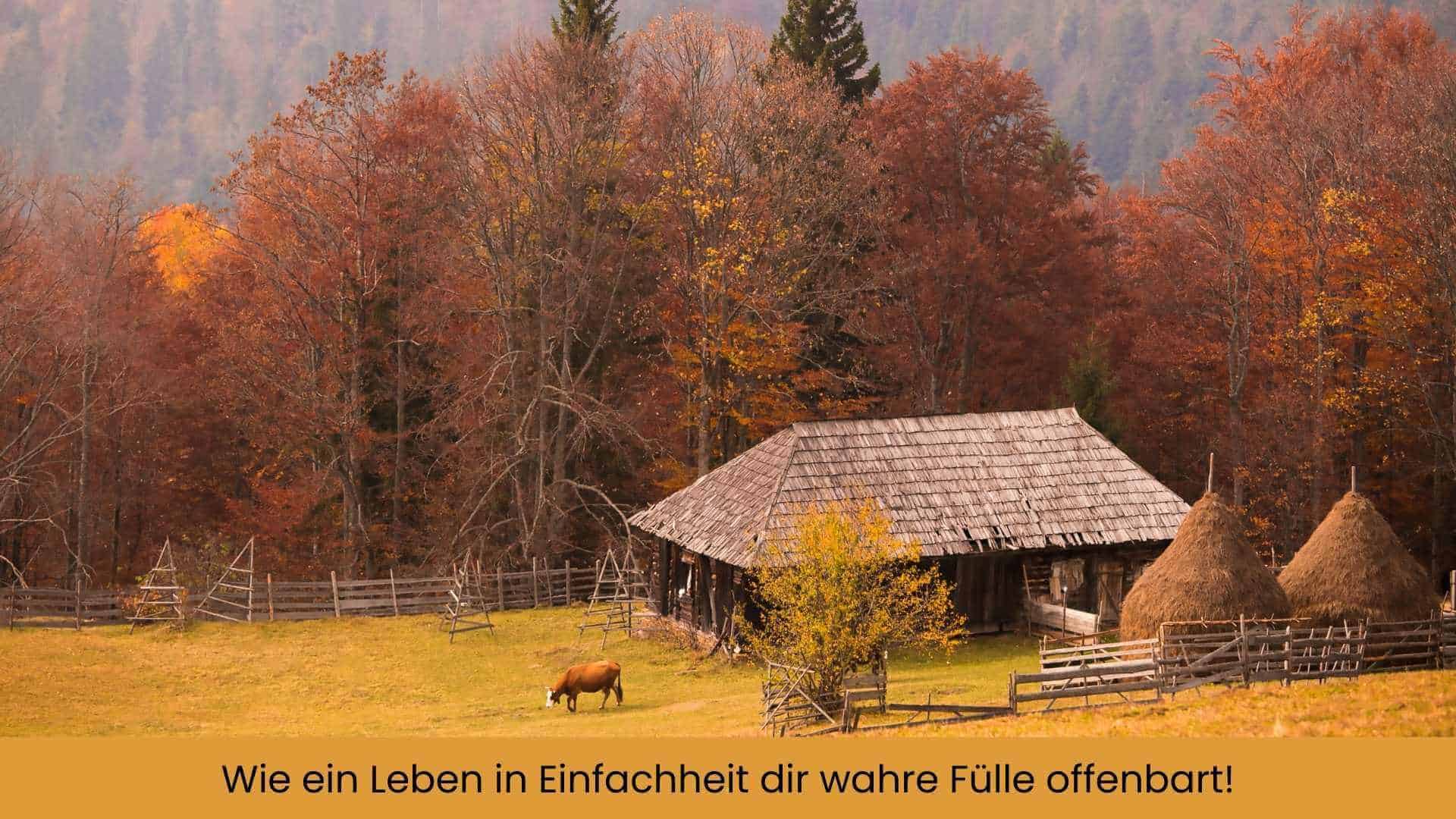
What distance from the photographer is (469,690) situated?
28297mm

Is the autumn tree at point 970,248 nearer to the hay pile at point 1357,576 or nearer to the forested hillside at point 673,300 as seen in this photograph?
the forested hillside at point 673,300

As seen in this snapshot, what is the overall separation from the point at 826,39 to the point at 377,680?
27.1 meters

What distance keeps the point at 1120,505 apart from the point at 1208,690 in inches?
361

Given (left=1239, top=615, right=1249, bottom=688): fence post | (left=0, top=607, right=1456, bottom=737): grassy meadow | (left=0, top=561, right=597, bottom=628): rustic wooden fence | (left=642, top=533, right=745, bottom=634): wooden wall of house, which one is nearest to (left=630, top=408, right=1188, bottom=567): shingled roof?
(left=642, top=533, right=745, bottom=634): wooden wall of house

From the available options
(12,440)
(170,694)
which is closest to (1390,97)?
(170,694)

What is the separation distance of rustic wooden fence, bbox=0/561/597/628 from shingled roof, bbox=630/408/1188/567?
6209 millimetres

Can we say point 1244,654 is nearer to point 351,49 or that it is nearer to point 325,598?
point 325,598

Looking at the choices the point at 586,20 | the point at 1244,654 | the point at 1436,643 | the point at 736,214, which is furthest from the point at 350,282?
the point at 1436,643

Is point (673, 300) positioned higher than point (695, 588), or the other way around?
point (673, 300)

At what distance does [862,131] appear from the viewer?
43281mm

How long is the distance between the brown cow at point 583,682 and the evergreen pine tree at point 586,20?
74.7 feet

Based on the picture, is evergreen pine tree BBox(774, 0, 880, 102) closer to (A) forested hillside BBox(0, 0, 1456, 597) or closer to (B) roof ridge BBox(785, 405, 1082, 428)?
(A) forested hillside BBox(0, 0, 1456, 597)

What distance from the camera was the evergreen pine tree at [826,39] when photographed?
45625 mm

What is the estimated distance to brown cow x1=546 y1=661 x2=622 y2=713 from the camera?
84.0 feet
